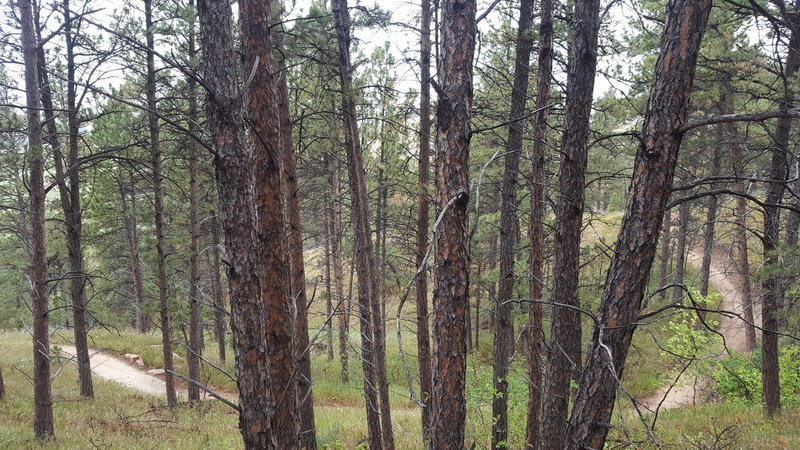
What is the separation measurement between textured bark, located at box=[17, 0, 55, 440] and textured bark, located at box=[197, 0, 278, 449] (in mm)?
6297

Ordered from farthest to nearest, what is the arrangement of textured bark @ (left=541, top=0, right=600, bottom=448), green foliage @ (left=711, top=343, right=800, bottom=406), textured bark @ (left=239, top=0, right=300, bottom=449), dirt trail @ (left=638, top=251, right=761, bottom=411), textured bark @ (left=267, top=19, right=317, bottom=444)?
green foliage @ (left=711, top=343, right=800, bottom=406), dirt trail @ (left=638, top=251, right=761, bottom=411), textured bark @ (left=267, top=19, right=317, bottom=444), textured bark @ (left=541, top=0, right=600, bottom=448), textured bark @ (left=239, top=0, right=300, bottom=449)

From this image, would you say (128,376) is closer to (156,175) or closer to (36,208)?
(156,175)

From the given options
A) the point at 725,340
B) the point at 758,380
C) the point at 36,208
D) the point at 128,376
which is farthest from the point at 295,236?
the point at 128,376

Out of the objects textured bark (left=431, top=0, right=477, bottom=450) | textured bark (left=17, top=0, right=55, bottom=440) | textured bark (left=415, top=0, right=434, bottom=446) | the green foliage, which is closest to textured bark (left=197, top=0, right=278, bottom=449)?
textured bark (left=431, top=0, right=477, bottom=450)

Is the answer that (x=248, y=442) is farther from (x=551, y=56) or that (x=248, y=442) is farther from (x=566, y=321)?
(x=551, y=56)

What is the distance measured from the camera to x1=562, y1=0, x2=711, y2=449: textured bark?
342cm

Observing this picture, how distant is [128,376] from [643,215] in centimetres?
2246

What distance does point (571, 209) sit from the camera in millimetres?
5492

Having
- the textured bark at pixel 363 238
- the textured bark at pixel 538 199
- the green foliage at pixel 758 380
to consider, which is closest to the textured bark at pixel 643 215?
the textured bark at pixel 538 199

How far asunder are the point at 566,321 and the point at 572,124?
2.41m

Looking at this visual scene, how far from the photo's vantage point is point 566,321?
5.70m

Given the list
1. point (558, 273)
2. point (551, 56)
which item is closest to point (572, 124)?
point (558, 273)

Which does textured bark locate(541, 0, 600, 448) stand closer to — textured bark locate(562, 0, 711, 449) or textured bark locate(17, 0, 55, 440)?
textured bark locate(562, 0, 711, 449)

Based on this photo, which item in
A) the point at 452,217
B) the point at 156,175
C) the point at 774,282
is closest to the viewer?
the point at 452,217
